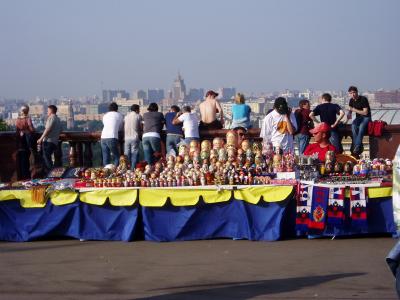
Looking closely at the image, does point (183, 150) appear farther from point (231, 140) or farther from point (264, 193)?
point (264, 193)

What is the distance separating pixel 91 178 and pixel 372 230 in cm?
379

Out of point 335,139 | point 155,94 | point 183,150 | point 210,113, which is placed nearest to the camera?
point 183,150

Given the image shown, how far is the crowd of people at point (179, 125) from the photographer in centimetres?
1344

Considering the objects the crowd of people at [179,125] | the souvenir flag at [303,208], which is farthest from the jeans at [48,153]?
the souvenir flag at [303,208]

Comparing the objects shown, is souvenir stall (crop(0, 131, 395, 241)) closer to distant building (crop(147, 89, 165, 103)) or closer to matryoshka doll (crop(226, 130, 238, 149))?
matryoshka doll (crop(226, 130, 238, 149))

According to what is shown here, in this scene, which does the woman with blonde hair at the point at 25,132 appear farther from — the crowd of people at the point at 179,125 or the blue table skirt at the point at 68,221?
the blue table skirt at the point at 68,221

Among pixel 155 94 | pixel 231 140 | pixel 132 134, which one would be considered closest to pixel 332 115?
pixel 231 140

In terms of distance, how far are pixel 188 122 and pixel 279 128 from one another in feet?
5.63

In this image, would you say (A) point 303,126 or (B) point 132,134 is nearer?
(A) point 303,126

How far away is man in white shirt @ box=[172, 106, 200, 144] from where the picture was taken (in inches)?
538

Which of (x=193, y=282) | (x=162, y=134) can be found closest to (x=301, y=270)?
(x=193, y=282)

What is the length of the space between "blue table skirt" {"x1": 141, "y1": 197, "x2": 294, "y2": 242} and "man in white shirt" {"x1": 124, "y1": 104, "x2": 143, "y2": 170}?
122 inches

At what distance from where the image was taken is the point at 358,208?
34.1 feet

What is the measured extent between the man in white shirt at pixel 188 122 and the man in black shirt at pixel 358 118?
2.50 meters
